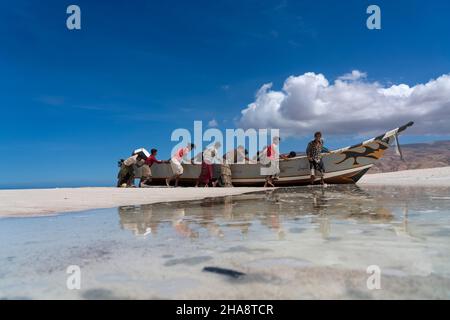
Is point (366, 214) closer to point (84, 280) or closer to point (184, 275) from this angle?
point (184, 275)

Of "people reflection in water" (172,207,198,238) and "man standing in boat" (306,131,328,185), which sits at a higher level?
"man standing in boat" (306,131,328,185)

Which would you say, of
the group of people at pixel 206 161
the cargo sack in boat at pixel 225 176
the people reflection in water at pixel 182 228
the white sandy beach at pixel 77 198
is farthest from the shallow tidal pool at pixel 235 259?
the cargo sack in boat at pixel 225 176

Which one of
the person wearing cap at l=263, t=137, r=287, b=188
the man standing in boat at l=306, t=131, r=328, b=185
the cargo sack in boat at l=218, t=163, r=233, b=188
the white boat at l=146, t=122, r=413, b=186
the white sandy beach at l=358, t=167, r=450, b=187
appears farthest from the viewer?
the cargo sack in boat at l=218, t=163, r=233, b=188

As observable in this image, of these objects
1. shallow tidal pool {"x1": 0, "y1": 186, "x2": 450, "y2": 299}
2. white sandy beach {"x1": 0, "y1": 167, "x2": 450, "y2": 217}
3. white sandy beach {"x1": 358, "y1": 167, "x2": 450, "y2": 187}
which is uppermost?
white sandy beach {"x1": 358, "y1": 167, "x2": 450, "y2": 187}

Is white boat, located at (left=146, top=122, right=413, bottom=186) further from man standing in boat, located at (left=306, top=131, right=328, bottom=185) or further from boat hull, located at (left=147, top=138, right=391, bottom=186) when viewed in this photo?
man standing in boat, located at (left=306, top=131, right=328, bottom=185)

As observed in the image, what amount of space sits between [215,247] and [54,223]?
2.74 metres

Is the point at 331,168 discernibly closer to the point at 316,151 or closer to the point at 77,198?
the point at 316,151

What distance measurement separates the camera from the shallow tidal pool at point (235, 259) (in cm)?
178

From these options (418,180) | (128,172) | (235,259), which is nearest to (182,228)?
(235,259)

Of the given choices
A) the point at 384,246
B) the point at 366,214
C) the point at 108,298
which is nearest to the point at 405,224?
the point at 366,214

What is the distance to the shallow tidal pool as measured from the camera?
5.83ft

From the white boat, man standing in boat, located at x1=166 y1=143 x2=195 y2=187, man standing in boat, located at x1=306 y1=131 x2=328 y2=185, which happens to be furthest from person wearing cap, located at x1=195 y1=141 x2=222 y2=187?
man standing in boat, located at x1=306 y1=131 x2=328 y2=185

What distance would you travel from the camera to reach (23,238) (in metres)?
3.40
